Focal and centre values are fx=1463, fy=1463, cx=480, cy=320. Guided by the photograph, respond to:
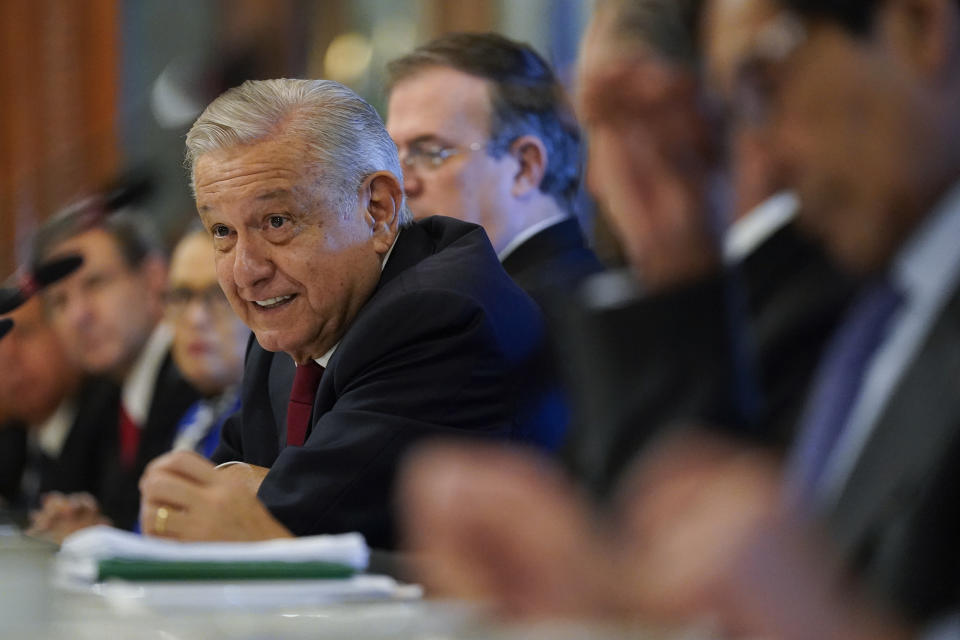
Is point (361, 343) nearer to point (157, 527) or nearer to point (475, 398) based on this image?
point (475, 398)

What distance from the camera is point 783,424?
3.49 ft

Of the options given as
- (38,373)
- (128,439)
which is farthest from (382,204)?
(38,373)

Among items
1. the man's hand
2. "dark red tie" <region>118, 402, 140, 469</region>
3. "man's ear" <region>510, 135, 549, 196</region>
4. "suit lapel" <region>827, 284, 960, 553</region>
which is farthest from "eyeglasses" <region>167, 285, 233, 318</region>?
"suit lapel" <region>827, 284, 960, 553</region>

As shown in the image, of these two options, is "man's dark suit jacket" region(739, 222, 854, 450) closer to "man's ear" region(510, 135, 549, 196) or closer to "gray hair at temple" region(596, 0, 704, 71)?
"gray hair at temple" region(596, 0, 704, 71)

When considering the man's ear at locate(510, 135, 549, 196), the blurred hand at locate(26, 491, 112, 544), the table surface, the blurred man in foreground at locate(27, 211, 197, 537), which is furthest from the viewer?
the blurred man in foreground at locate(27, 211, 197, 537)

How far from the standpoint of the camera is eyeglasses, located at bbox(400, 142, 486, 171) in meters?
2.68

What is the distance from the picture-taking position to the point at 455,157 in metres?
2.68

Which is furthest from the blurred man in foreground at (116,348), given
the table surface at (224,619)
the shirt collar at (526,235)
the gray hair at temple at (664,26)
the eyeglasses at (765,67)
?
the eyeglasses at (765,67)

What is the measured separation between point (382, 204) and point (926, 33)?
4.20ft

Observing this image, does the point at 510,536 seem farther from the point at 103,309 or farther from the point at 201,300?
the point at 103,309

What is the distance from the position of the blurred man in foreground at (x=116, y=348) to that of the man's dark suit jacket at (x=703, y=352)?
2.20 meters

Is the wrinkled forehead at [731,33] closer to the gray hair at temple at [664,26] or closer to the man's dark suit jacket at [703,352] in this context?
the gray hair at temple at [664,26]

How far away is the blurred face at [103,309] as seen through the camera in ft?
13.2

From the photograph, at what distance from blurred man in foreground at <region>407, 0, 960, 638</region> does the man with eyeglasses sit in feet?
5.09
